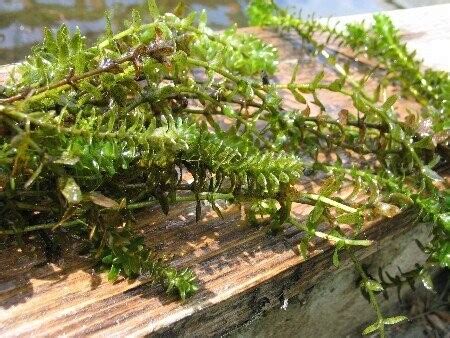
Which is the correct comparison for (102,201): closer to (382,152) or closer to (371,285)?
(371,285)

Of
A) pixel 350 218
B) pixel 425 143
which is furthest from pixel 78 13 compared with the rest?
pixel 350 218

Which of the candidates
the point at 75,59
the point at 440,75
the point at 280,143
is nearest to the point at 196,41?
the point at 280,143

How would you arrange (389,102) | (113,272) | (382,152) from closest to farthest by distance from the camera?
(113,272), (389,102), (382,152)

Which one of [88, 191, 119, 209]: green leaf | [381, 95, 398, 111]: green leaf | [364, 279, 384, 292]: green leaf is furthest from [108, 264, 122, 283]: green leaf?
[381, 95, 398, 111]: green leaf

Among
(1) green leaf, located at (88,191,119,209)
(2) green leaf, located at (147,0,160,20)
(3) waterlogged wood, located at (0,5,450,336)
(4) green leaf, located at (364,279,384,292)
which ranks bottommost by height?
(4) green leaf, located at (364,279,384,292)

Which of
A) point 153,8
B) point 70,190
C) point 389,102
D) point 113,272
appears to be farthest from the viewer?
point 389,102

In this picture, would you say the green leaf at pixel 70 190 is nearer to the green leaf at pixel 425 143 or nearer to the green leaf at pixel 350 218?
the green leaf at pixel 350 218

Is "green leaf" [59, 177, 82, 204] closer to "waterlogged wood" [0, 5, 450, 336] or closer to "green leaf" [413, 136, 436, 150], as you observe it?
"waterlogged wood" [0, 5, 450, 336]

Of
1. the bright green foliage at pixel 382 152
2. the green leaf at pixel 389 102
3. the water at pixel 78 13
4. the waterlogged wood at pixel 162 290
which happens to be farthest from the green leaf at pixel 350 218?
the water at pixel 78 13
